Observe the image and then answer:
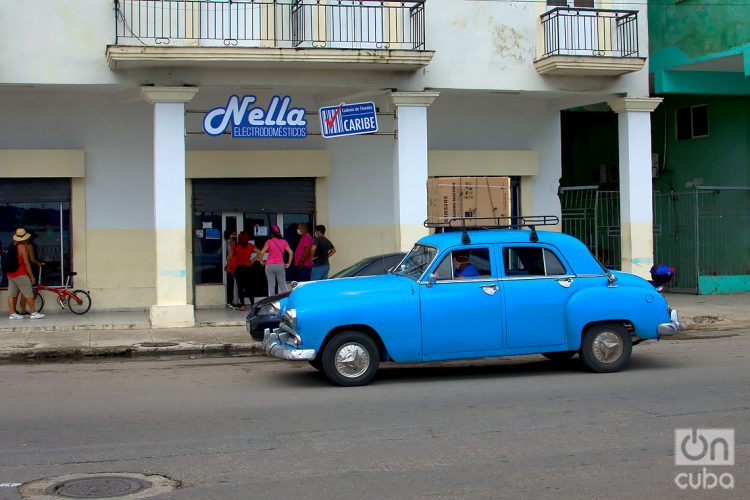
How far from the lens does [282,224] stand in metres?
19.3

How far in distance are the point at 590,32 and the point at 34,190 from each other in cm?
1149

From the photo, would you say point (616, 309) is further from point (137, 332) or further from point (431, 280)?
point (137, 332)

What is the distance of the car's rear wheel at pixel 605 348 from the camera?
10.7 metres

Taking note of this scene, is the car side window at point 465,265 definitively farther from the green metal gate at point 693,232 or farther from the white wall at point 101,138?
the green metal gate at point 693,232

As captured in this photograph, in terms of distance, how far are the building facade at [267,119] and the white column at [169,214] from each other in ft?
0.12

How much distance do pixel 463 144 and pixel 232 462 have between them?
14125 millimetres

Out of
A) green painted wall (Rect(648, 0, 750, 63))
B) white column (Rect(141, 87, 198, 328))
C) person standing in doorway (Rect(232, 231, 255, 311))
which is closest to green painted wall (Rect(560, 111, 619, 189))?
green painted wall (Rect(648, 0, 750, 63))

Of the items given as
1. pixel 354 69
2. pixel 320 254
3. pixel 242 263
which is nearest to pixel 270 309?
pixel 320 254

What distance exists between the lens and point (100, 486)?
6367 mm

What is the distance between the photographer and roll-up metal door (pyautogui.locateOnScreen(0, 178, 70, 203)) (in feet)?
58.8

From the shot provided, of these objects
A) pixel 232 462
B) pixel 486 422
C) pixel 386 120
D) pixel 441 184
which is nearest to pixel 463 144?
pixel 386 120

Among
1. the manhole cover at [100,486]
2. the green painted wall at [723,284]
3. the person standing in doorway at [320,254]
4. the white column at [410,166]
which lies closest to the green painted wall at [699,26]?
the green painted wall at [723,284]

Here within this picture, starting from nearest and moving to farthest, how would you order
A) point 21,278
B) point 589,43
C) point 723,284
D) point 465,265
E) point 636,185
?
point 465,265 < point 21,278 < point 589,43 < point 636,185 < point 723,284

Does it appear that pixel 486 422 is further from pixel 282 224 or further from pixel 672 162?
pixel 672 162
